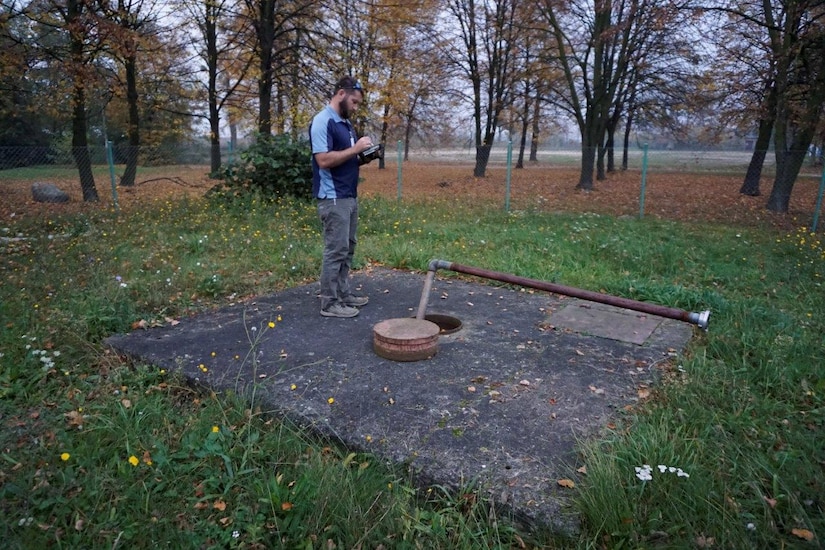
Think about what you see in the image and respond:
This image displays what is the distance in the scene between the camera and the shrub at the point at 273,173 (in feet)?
32.4

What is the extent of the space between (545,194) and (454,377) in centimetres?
1381

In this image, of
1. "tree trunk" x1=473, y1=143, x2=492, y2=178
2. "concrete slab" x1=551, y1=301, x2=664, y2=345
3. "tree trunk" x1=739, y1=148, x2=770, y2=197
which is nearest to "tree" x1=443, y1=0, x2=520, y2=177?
"tree trunk" x1=473, y1=143, x2=492, y2=178

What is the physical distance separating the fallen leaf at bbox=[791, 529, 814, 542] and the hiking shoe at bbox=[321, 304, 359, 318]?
3063 mm

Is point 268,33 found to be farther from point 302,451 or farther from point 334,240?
point 302,451

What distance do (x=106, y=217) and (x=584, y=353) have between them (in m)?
8.14

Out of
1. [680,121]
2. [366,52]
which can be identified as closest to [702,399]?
[366,52]

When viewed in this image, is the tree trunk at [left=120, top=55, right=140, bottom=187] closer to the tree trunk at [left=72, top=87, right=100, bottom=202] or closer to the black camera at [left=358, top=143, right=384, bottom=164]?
the tree trunk at [left=72, top=87, right=100, bottom=202]

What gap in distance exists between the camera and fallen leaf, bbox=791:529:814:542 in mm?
1983

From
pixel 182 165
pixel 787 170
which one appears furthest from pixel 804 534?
pixel 182 165

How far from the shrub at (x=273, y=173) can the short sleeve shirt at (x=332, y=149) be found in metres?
6.04

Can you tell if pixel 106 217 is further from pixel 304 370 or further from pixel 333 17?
pixel 333 17

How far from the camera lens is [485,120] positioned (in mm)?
22875

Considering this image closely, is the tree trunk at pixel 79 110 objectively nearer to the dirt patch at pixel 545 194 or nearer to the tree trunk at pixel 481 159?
the dirt patch at pixel 545 194

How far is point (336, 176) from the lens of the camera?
13.3ft
